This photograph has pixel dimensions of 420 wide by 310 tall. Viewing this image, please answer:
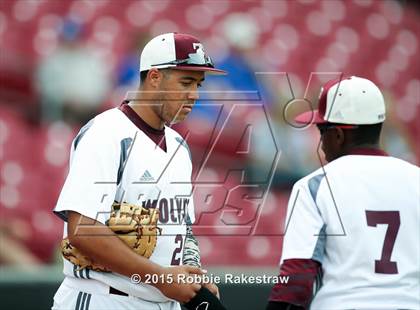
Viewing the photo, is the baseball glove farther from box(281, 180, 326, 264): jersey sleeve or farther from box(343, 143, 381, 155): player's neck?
box(343, 143, 381, 155): player's neck

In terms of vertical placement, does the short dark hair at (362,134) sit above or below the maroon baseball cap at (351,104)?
below

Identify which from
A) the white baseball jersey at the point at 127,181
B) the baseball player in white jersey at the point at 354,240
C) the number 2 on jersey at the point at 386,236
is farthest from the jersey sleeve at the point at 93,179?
the number 2 on jersey at the point at 386,236

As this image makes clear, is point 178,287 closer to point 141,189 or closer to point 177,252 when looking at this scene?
point 177,252

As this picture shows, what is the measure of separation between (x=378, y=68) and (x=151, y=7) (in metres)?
2.46

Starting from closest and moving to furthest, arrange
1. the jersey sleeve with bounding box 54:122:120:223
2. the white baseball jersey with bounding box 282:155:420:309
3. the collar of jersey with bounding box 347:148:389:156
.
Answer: the white baseball jersey with bounding box 282:155:420:309 → the collar of jersey with bounding box 347:148:389:156 → the jersey sleeve with bounding box 54:122:120:223

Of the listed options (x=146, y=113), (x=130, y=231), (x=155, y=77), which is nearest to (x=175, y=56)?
(x=155, y=77)

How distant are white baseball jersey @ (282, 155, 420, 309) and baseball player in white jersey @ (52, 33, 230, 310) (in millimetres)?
559

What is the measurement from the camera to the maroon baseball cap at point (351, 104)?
10.1ft

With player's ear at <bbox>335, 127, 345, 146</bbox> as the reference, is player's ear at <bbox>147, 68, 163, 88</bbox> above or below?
above

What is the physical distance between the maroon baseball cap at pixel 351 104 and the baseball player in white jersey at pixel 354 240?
14cm

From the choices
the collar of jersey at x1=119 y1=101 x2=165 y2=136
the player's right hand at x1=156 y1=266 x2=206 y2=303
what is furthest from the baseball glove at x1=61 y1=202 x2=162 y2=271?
the collar of jersey at x1=119 y1=101 x2=165 y2=136

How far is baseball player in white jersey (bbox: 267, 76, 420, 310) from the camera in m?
2.93

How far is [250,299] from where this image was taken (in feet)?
19.1

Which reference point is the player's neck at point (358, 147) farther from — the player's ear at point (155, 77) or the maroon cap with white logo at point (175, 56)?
the player's ear at point (155, 77)
